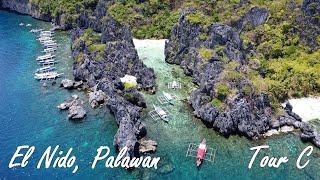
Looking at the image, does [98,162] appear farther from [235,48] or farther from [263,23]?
[263,23]

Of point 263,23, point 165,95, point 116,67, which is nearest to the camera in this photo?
point 165,95

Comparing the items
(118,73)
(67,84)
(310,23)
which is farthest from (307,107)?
(67,84)

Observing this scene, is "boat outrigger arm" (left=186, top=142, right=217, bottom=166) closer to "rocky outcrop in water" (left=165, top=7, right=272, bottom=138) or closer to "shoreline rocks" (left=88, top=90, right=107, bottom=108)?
"rocky outcrop in water" (left=165, top=7, right=272, bottom=138)

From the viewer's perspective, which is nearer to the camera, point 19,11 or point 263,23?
point 263,23

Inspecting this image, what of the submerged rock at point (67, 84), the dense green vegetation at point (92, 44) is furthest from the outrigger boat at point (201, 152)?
the dense green vegetation at point (92, 44)

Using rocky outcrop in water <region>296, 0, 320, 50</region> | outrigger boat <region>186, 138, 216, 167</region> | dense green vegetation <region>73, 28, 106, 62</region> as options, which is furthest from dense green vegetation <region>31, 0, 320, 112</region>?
outrigger boat <region>186, 138, 216, 167</region>

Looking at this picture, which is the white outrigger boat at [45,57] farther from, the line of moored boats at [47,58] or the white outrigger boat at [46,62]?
the white outrigger boat at [46,62]

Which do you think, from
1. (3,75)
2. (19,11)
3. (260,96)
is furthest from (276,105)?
(19,11)
